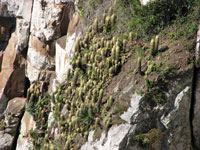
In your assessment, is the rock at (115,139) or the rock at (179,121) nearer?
the rock at (115,139)

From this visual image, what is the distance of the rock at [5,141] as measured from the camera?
44.7ft

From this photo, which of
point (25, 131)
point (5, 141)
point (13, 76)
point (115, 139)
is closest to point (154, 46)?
→ point (115, 139)

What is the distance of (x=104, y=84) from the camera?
9.16 m

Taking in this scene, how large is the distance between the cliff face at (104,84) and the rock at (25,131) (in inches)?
1.7

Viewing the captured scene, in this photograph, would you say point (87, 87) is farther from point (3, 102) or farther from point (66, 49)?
point (3, 102)

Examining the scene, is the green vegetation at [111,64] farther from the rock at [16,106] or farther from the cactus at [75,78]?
the rock at [16,106]

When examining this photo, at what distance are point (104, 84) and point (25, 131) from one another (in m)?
5.55

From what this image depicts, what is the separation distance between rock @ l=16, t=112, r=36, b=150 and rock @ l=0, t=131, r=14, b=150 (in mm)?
739

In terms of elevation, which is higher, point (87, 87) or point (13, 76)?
point (87, 87)

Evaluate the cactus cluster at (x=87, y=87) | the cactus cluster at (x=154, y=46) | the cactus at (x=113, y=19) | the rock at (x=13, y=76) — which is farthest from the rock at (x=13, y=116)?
the cactus cluster at (x=154, y=46)

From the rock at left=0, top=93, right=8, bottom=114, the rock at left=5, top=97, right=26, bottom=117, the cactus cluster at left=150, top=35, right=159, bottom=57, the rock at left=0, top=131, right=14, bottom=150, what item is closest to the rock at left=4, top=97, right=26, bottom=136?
the rock at left=5, top=97, right=26, bottom=117

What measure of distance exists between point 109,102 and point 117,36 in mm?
2399

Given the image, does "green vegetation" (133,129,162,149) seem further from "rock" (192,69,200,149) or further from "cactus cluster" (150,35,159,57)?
"cactus cluster" (150,35,159,57)

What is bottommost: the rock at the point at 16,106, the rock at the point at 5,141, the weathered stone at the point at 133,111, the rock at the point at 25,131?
the rock at the point at 5,141
